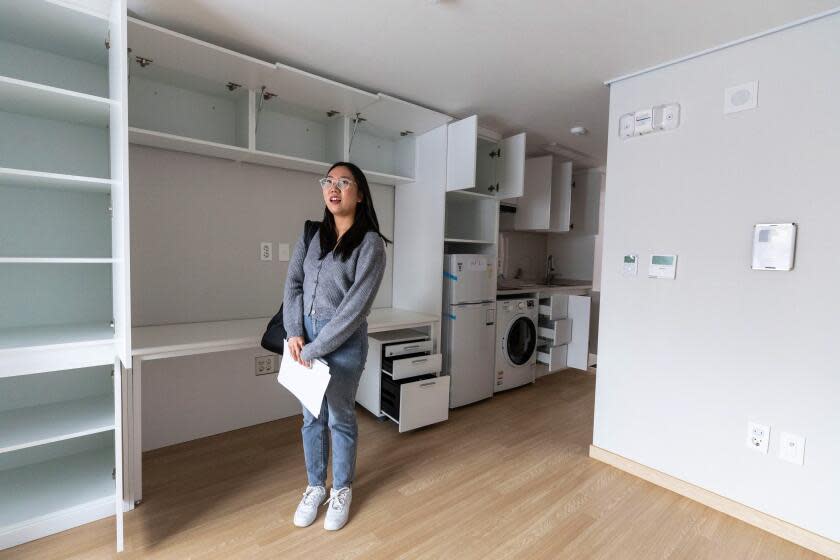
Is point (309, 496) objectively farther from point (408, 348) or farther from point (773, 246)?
point (773, 246)

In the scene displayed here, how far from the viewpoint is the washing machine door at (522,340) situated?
133 inches

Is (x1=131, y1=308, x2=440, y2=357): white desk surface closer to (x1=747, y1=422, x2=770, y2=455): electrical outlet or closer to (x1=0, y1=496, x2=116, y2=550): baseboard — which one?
(x1=0, y1=496, x2=116, y2=550): baseboard

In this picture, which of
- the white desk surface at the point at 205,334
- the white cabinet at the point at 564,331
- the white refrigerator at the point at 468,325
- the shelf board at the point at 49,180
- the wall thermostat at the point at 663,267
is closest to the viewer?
the shelf board at the point at 49,180

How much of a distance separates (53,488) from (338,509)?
117 centimetres

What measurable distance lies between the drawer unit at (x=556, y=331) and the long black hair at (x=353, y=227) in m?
2.21

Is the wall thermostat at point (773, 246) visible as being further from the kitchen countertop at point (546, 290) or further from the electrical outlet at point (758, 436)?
the kitchen countertop at point (546, 290)

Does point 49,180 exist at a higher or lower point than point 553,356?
higher

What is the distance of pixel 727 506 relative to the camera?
1.84 metres

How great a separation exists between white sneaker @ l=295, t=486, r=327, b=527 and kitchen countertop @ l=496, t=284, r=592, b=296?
1970mm

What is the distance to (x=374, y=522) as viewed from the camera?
5.60 ft

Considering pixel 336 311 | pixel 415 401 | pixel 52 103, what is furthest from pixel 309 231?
pixel 415 401

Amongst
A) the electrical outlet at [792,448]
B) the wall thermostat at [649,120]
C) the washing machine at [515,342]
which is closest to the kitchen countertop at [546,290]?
the washing machine at [515,342]

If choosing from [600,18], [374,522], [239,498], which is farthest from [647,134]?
[239,498]

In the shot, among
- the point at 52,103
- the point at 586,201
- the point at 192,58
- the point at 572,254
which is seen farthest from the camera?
the point at 572,254
